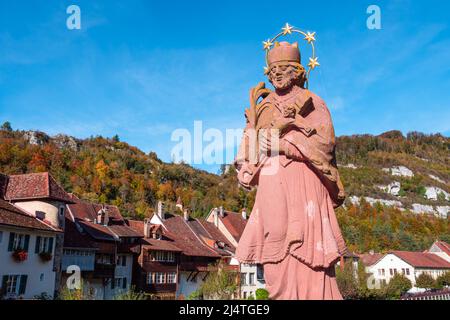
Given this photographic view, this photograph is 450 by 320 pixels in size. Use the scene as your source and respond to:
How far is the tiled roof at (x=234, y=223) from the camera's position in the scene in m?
64.9

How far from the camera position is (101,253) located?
135 feet

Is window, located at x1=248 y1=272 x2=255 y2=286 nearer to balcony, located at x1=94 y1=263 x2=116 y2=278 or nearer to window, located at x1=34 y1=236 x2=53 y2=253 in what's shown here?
balcony, located at x1=94 y1=263 x2=116 y2=278

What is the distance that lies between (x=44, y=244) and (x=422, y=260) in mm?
58508

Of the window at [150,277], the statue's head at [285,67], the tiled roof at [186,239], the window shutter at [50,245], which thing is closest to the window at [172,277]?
the window at [150,277]

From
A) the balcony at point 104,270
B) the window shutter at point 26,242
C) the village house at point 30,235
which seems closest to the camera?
the village house at point 30,235

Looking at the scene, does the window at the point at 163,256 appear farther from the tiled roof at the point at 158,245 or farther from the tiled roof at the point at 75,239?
the tiled roof at the point at 75,239

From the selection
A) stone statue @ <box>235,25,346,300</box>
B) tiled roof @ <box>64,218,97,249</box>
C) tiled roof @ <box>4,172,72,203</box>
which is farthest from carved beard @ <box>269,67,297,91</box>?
tiled roof @ <box>64,218,97,249</box>

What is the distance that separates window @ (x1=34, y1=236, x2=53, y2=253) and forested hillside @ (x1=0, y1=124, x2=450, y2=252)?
5073 cm

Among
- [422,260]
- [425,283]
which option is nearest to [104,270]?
[425,283]

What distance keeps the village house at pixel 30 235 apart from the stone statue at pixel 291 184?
28.4 m

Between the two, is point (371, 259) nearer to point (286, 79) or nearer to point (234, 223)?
point (234, 223)

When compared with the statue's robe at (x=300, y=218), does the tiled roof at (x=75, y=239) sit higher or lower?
higher

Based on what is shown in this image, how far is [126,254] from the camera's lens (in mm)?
44031

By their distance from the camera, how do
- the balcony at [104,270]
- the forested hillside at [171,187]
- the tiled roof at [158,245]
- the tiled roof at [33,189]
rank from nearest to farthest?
the tiled roof at [33,189] < the balcony at [104,270] < the tiled roof at [158,245] < the forested hillside at [171,187]
